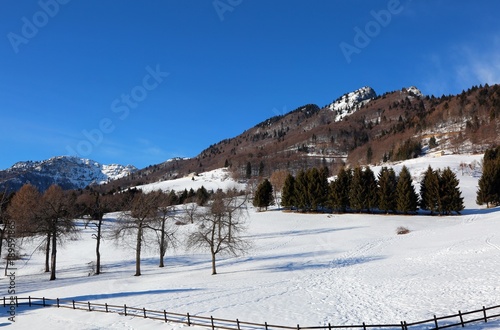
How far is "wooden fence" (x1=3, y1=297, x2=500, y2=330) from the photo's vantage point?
16219 mm

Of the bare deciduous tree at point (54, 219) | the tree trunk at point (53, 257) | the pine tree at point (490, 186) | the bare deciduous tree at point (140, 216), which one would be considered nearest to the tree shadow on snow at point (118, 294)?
the bare deciduous tree at point (140, 216)

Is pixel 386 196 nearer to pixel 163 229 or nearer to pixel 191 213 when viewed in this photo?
pixel 191 213

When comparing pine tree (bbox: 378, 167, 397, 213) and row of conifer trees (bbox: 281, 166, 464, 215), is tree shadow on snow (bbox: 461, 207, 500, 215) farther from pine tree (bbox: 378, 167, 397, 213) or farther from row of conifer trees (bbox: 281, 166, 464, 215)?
pine tree (bbox: 378, 167, 397, 213)

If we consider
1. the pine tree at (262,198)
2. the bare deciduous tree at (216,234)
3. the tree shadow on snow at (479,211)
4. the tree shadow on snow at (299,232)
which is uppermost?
the pine tree at (262,198)

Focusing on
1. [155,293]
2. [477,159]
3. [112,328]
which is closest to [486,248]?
[155,293]

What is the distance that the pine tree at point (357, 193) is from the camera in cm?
6931

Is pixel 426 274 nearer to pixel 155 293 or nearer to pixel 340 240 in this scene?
pixel 340 240

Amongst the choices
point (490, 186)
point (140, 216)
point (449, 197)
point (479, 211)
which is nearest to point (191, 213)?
point (140, 216)

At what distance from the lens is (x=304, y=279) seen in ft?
101

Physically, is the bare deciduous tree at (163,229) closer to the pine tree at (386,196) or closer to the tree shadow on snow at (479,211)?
the pine tree at (386,196)

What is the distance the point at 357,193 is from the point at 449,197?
16.6 metres

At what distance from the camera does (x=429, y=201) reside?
65.1m

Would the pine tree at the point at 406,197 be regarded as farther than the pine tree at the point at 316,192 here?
No

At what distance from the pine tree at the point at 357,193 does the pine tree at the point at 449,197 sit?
557 inches
